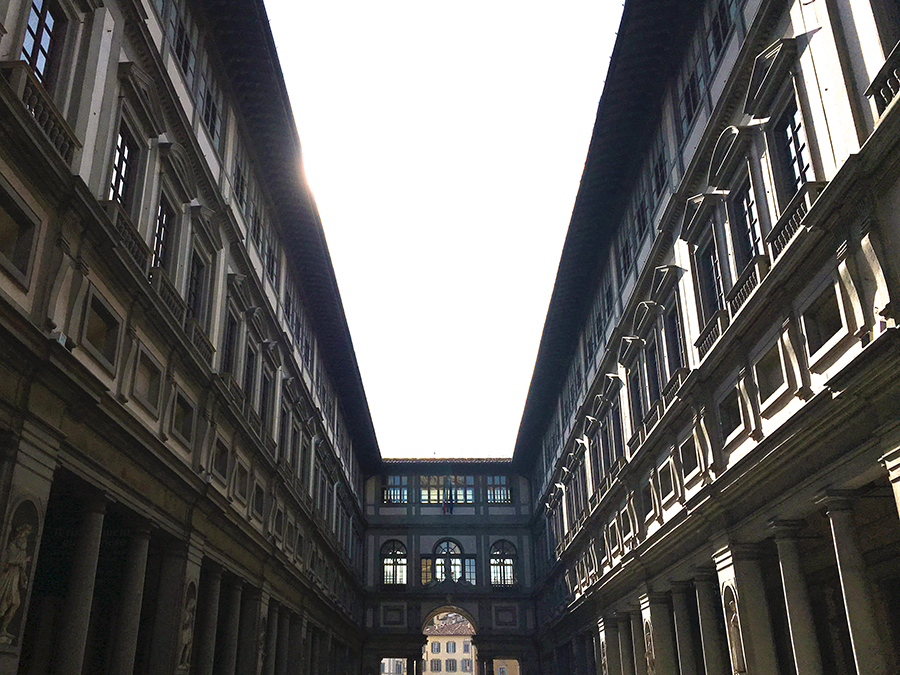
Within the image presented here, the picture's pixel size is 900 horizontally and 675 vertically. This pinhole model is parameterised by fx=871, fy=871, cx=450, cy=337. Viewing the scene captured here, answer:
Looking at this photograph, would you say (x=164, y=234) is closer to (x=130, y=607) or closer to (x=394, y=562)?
(x=130, y=607)

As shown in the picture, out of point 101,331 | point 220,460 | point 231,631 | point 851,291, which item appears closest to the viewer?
point 851,291

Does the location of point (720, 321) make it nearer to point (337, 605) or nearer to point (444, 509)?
point (337, 605)

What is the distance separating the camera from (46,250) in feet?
48.1

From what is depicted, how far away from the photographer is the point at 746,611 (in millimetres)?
21047

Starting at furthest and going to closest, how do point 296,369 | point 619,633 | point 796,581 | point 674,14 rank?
point 296,369
point 619,633
point 674,14
point 796,581

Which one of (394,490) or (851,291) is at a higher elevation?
(394,490)

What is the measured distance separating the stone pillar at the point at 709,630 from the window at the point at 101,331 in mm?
17177

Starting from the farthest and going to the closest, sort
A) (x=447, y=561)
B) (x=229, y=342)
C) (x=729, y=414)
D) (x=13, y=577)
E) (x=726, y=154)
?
1. (x=447, y=561)
2. (x=229, y=342)
3. (x=729, y=414)
4. (x=726, y=154)
5. (x=13, y=577)

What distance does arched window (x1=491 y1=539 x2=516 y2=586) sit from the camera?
64.5 metres

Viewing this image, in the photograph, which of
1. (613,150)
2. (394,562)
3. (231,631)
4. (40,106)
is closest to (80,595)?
(40,106)

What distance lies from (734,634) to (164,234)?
683 inches

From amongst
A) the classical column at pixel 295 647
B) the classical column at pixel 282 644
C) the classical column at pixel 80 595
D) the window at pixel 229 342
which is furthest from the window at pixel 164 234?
the classical column at pixel 295 647

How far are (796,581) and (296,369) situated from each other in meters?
23.3

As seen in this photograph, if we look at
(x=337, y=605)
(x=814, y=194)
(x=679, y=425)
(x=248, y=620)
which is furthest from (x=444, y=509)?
(x=814, y=194)
